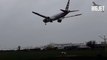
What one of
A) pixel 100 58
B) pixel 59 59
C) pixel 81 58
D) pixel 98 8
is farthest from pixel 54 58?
pixel 98 8

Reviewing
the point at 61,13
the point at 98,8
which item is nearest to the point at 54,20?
the point at 61,13

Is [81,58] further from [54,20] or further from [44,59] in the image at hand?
[54,20]

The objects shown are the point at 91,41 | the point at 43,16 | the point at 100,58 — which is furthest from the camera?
the point at 91,41

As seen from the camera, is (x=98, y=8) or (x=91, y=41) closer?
(x=98, y=8)

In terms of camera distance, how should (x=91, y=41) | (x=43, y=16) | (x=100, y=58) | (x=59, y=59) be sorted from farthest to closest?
(x=91, y=41)
(x=43, y=16)
(x=59, y=59)
(x=100, y=58)

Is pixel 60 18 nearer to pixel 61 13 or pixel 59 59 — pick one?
pixel 61 13

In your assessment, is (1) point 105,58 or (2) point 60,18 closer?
(1) point 105,58

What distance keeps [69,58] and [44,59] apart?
18.1 ft

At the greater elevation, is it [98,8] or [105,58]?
[98,8]

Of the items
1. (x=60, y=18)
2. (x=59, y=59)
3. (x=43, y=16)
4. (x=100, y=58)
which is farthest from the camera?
(x=43, y=16)

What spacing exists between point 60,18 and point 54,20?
20.0 ft

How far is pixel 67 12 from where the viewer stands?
99250 millimetres

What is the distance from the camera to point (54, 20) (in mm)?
A: 101688

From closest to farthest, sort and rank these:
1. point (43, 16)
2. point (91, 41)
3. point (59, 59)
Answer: point (59, 59) → point (43, 16) → point (91, 41)
